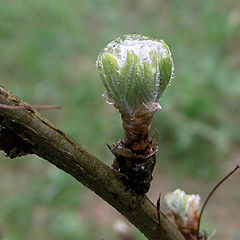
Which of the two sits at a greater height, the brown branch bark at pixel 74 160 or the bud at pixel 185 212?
the bud at pixel 185 212

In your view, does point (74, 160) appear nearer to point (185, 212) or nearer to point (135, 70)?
point (135, 70)

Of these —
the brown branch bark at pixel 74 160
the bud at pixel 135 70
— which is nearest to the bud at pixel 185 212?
the brown branch bark at pixel 74 160

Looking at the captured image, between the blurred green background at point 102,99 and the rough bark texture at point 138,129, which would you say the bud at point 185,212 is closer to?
the rough bark texture at point 138,129

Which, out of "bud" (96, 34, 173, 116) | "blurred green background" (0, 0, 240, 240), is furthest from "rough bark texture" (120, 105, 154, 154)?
"blurred green background" (0, 0, 240, 240)

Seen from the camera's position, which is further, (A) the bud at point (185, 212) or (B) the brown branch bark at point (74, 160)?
(A) the bud at point (185, 212)

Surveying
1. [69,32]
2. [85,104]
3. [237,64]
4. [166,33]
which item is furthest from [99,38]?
[237,64]

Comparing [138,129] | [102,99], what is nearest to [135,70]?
[138,129]

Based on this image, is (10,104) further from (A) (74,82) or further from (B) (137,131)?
(A) (74,82)
